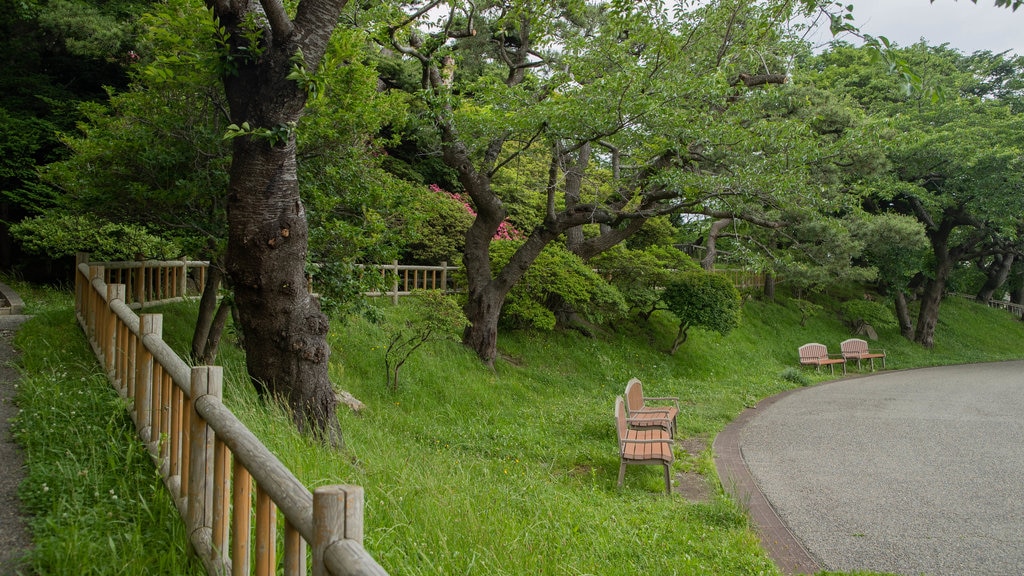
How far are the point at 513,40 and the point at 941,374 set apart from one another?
16164mm

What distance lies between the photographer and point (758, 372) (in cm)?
1797

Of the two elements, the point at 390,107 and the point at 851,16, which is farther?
the point at 390,107

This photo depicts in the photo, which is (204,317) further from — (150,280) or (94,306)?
(150,280)

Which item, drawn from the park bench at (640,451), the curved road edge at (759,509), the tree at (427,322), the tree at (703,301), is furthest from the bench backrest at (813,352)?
the park bench at (640,451)

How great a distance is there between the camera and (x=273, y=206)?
575 cm

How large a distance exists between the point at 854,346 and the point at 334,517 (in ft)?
72.8

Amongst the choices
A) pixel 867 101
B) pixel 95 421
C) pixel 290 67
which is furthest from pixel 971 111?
pixel 95 421

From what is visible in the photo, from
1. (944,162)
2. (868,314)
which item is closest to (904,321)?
(868,314)

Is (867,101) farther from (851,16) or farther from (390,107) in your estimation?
(851,16)

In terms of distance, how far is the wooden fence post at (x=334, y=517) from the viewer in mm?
1921

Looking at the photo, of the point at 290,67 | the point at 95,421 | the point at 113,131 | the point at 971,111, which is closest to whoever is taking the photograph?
the point at 95,421

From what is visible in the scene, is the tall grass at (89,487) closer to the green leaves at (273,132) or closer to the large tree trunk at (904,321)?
the green leaves at (273,132)

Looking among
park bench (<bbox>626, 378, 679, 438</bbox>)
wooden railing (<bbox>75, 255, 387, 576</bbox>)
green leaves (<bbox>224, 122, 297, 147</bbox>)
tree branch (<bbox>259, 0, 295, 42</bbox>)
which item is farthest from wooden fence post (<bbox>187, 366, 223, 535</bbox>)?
park bench (<bbox>626, 378, 679, 438</bbox>)

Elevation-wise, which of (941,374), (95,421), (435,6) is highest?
(435,6)
